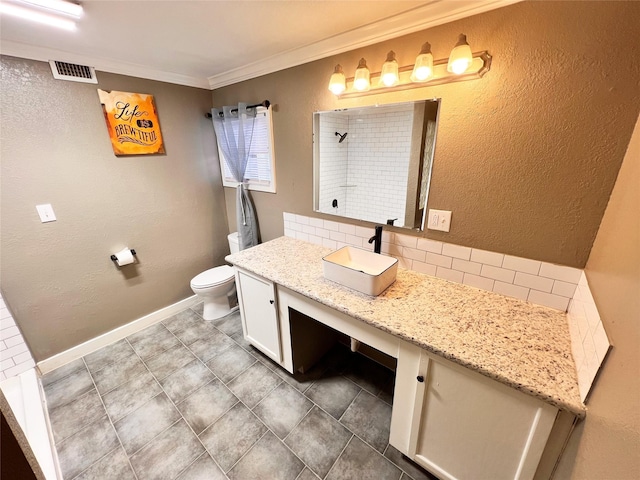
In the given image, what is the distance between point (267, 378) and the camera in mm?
1835

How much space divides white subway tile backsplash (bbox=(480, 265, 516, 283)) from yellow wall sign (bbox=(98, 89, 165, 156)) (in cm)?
258

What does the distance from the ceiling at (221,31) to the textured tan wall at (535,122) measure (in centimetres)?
9

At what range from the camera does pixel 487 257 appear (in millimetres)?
1337

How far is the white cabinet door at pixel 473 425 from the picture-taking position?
89 cm

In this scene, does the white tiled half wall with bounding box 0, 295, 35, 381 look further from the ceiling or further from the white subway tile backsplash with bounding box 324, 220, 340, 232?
the white subway tile backsplash with bounding box 324, 220, 340, 232

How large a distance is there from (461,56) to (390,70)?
33 centimetres

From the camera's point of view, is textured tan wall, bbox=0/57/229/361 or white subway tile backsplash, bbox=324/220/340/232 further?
white subway tile backsplash, bbox=324/220/340/232

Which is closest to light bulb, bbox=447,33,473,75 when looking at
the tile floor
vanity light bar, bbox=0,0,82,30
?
vanity light bar, bbox=0,0,82,30

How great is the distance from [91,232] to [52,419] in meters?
1.23

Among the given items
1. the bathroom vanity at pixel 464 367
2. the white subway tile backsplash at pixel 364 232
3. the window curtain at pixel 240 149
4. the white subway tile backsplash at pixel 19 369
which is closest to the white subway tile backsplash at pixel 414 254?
the bathroom vanity at pixel 464 367

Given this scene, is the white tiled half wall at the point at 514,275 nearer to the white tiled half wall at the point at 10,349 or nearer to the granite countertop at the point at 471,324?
the granite countertop at the point at 471,324

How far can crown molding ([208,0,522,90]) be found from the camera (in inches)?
44.2

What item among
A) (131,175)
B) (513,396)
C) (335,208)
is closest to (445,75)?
(335,208)

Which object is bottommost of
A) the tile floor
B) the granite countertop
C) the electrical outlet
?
the tile floor
